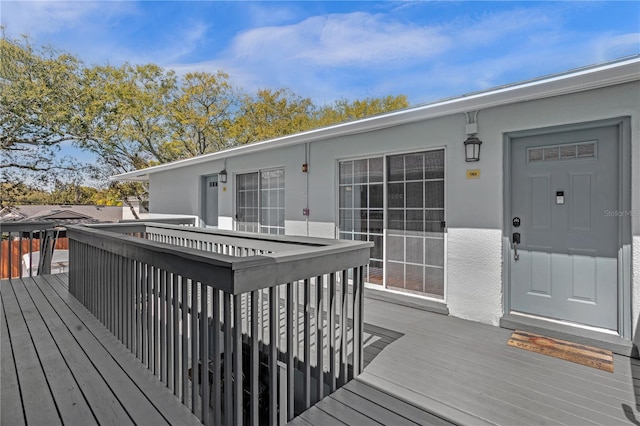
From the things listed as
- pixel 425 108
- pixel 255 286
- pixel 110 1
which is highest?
pixel 110 1

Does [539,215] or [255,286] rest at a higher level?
[539,215]

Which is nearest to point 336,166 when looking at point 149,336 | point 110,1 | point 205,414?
point 149,336

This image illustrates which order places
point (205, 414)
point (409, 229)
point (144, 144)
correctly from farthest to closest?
1. point (144, 144)
2. point (409, 229)
3. point (205, 414)

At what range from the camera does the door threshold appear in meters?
2.64

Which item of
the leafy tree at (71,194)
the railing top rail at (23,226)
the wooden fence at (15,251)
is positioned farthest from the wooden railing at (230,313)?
the leafy tree at (71,194)

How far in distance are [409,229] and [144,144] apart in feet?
52.4

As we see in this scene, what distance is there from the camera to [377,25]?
892 centimetres

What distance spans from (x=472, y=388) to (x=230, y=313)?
1717 millimetres

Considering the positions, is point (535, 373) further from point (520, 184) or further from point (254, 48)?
point (254, 48)

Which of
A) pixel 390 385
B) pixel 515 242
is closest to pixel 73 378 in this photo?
pixel 390 385

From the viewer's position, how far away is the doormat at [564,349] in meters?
2.50

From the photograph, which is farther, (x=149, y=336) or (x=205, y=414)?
(x=149, y=336)

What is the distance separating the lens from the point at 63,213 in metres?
8.80

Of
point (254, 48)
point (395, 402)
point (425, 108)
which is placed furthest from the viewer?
point (254, 48)
